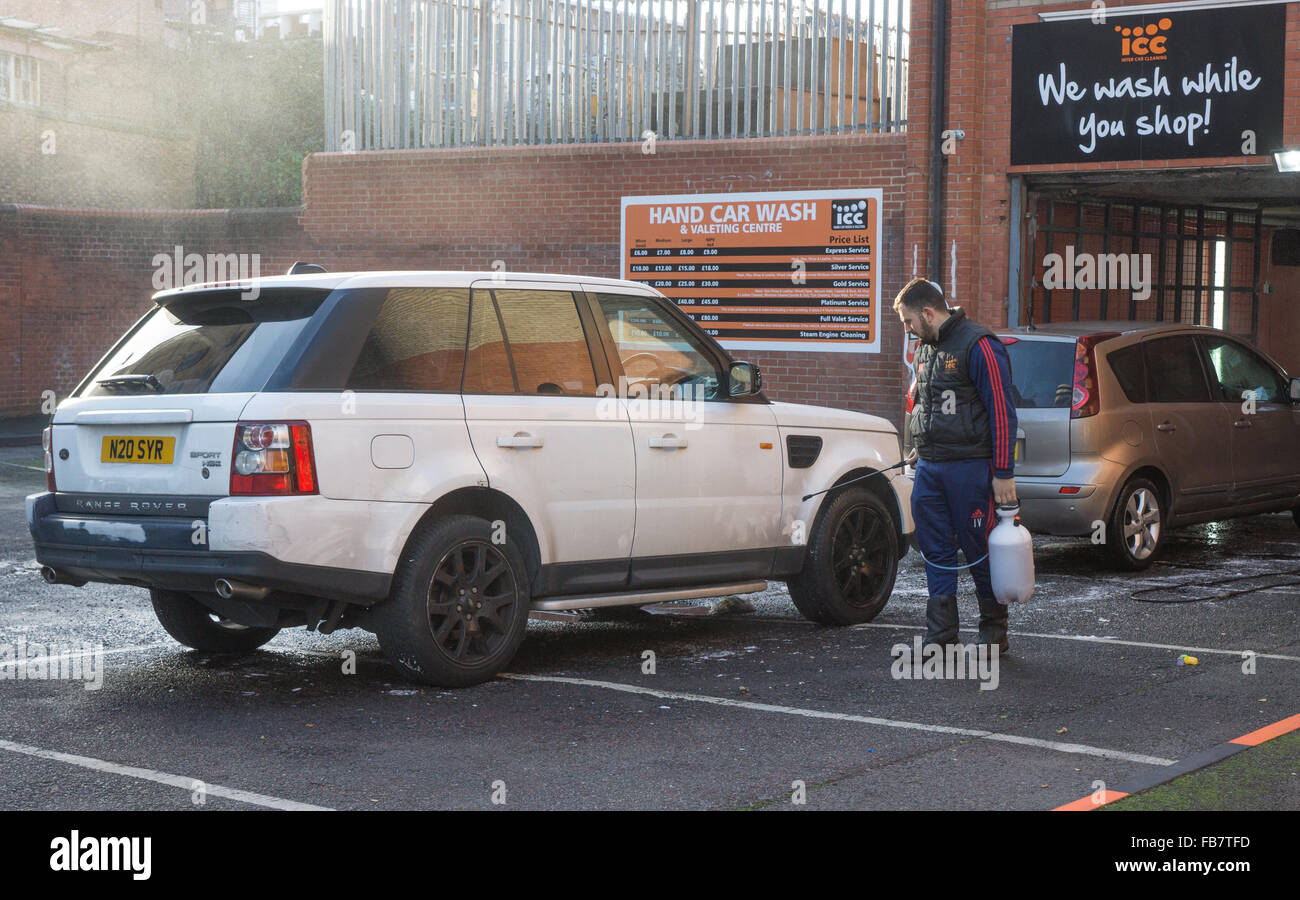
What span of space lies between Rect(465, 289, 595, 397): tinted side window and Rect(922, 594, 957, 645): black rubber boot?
1970 mm

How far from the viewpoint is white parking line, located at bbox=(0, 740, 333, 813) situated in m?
5.17

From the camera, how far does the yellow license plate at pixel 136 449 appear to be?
6598 mm

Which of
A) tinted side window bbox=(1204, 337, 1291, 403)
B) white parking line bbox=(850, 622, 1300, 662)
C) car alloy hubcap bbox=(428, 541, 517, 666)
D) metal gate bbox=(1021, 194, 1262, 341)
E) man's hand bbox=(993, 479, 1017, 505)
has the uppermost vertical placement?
metal gate bbox=(1021, 194, 1262, 341)

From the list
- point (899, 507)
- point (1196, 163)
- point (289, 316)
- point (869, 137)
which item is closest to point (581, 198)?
point (869, 137)

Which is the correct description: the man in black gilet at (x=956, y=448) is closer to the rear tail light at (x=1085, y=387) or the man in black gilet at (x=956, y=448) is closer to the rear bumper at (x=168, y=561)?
the rear bumper at (x=168, y=561)

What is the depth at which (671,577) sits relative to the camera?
778cm

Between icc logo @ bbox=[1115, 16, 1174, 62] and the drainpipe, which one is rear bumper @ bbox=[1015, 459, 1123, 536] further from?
icc logo @ bbox=[1115, 16, 1174, 62]

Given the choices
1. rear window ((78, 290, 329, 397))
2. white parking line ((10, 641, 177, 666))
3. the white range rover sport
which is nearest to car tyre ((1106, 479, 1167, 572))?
the white range rover sport

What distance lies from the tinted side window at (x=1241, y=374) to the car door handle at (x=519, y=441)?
6.33 metres

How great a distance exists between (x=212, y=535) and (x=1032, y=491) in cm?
595

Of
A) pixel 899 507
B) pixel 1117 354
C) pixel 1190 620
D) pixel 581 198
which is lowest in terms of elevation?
pixel 1190 620

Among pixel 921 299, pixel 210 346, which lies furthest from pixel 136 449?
pixel 921 299

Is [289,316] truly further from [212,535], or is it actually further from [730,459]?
[730,459]

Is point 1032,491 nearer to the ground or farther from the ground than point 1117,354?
nearer to the ground
